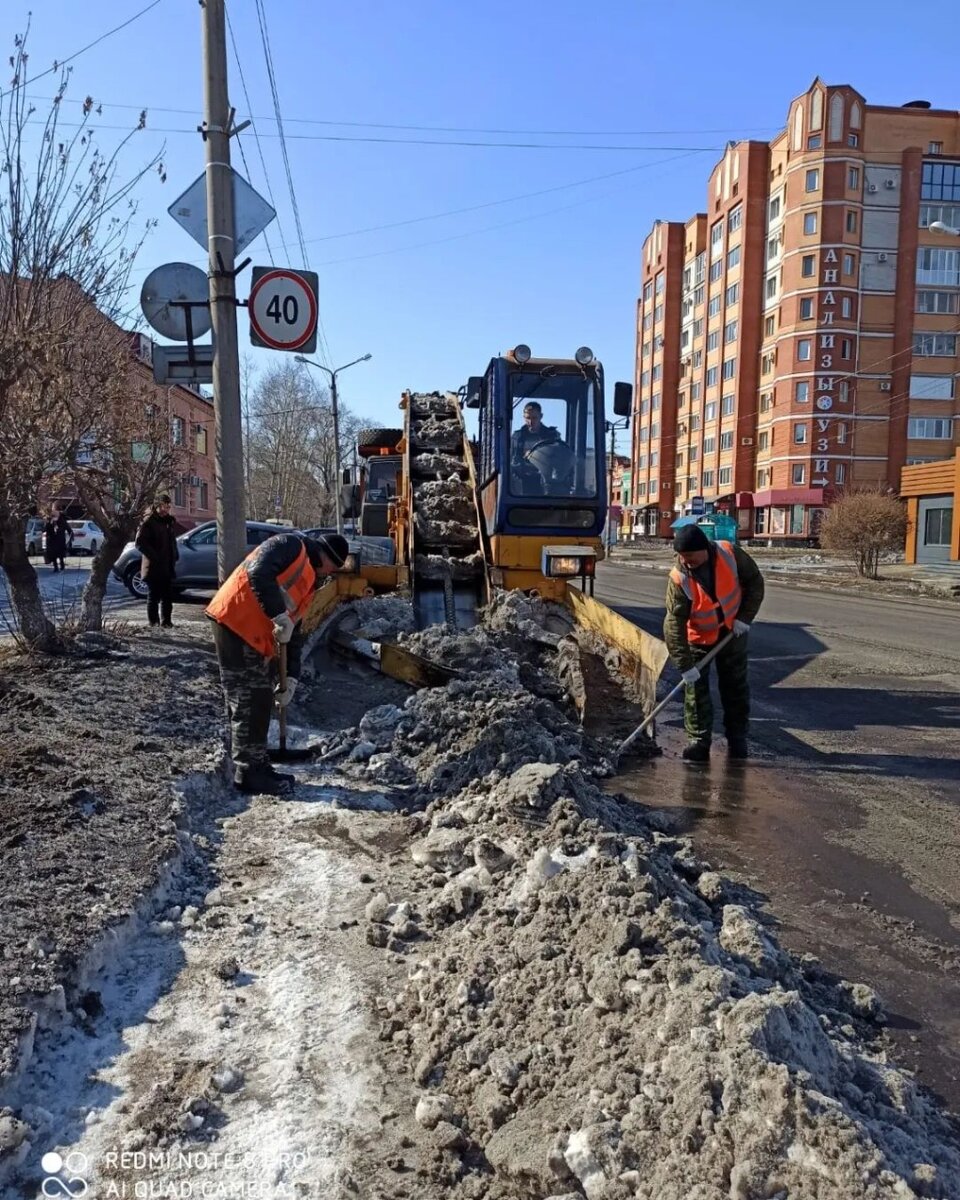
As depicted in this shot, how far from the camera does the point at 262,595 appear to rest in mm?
5238


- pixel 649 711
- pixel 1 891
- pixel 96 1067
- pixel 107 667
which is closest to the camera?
pixel 96 1067

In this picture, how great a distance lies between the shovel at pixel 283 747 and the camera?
5746 millimetres

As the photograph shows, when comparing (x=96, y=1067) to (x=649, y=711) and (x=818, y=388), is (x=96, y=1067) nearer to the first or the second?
(x=649, y=711)

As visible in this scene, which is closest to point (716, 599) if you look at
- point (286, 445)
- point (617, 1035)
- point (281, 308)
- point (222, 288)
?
point (281, 308)

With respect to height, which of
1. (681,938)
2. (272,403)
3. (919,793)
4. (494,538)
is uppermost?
(272,403)

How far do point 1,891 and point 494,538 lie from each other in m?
6.73

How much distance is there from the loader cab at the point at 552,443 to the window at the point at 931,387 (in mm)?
56227

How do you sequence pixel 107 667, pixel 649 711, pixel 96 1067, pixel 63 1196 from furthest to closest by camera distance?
pixel 107 667, pixel 649 711, pixel 96 1067, pixel 63 1196

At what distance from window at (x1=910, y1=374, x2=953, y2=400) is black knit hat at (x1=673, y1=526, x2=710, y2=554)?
194 ft

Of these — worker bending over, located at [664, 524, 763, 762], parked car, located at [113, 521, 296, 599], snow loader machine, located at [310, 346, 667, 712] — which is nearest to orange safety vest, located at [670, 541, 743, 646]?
worker bending over, located at [664, 524, 763, 762]

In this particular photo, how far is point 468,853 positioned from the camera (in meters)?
4.05

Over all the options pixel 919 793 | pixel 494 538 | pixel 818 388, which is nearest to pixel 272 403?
pixel 818 388

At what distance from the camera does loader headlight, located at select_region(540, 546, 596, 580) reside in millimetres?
9414

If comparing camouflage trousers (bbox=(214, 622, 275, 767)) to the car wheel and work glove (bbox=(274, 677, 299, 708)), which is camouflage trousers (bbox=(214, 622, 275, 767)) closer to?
work glove (bbox=(274, 677, 299, 708))
